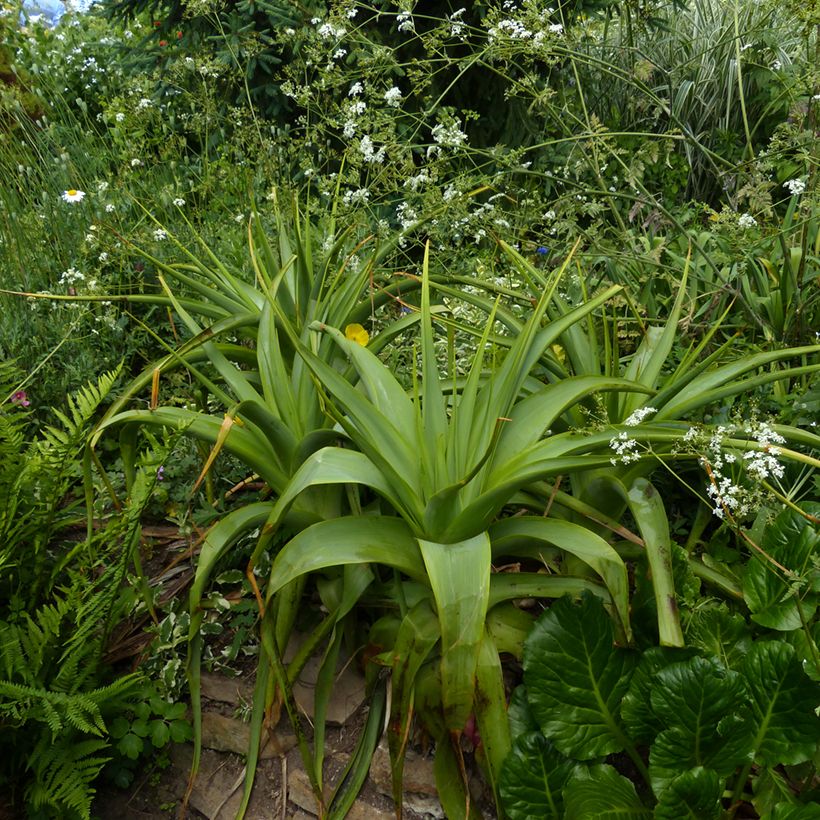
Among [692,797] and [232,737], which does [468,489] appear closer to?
[692,797]

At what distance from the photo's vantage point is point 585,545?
169 cm

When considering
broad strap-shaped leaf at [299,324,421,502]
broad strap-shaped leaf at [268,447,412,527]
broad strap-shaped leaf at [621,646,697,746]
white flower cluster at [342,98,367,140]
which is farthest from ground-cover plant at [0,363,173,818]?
white flower cluster at [342,98,367,140]

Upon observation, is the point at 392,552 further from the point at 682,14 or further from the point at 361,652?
Answer: the point at 682,14

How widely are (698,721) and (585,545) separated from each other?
39cm

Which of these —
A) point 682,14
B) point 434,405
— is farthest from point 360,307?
point 682,14

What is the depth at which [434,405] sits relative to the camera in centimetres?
180

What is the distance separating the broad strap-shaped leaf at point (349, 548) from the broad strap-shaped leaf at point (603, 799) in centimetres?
51

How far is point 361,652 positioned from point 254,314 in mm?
951

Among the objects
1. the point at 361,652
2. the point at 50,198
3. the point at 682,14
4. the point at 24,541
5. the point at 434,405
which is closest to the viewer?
the point at 434,405

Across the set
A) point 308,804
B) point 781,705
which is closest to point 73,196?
point 308,804

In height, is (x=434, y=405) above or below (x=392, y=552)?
above

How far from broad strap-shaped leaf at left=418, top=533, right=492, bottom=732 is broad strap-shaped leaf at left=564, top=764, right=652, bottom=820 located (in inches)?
9.8

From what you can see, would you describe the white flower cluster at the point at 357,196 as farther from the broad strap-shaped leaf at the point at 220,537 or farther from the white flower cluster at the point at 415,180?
the broad strap-shaped leaf at the point at 220,537

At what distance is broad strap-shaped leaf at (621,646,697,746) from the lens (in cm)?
161
